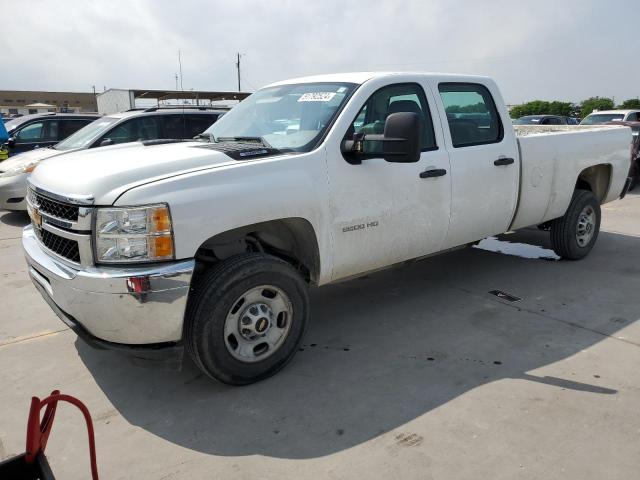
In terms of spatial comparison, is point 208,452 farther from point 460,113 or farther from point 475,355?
point 460,113

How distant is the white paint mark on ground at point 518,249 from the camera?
254 inches

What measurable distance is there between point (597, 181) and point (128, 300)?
18.5ft

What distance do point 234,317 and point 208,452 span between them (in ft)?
2.63

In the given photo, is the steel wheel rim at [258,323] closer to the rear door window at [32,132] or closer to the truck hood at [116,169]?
the truck hood at [116,169]

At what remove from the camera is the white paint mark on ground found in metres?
6.46

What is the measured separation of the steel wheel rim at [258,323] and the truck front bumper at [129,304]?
0.35 meters

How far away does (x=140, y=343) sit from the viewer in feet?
9.96


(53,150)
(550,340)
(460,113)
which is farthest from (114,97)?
(550,340)

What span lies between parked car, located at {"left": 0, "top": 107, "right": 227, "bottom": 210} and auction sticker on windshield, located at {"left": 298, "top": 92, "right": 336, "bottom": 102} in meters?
4.89

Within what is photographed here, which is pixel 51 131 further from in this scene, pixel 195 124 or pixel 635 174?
pixel 635 174

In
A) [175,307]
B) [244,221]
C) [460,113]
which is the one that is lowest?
[175,307]

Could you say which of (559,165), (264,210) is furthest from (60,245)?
(559,165)

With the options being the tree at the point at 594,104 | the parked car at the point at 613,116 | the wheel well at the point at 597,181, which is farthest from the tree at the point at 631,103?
the wheel well at the point at 597,181

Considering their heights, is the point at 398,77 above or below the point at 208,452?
above
